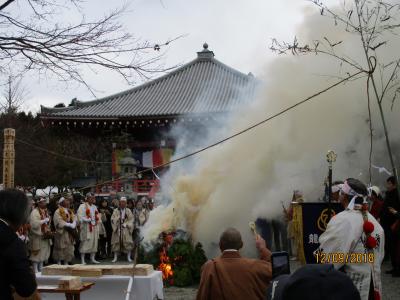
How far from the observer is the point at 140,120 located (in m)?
21.7

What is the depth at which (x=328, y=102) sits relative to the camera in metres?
8.70

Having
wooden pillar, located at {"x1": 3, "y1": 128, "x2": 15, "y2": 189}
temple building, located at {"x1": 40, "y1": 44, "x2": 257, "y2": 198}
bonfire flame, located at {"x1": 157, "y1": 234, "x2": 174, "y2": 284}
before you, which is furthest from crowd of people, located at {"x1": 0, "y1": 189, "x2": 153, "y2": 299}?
temple building, located at {"x1": 40, "y1": 44, "x2": 257, "y2": 198}

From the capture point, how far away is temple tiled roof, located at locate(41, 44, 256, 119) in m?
22.2

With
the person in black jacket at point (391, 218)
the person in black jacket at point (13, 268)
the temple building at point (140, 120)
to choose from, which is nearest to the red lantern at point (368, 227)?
the person in black jacket at point (13, 268)

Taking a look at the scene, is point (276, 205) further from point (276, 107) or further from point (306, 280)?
point (306, 280)

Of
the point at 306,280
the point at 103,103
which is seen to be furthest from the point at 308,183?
the point at 103,103

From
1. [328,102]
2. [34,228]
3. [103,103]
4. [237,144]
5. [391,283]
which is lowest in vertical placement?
[391,283]

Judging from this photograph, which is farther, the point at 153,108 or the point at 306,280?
the point at 153,108

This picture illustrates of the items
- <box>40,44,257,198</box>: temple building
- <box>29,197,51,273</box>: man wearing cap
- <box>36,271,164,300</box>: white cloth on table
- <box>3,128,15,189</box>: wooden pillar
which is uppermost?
<box>40,44,257,198</box>: temple building

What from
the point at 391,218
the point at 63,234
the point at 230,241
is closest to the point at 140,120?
the point at 63,234

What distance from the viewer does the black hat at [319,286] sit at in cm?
165

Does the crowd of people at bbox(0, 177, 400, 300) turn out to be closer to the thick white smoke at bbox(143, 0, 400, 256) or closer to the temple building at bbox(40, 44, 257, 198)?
the thick white smoke at bbox(143, 0, 400, 256)

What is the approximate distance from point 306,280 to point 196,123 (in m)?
19.4
